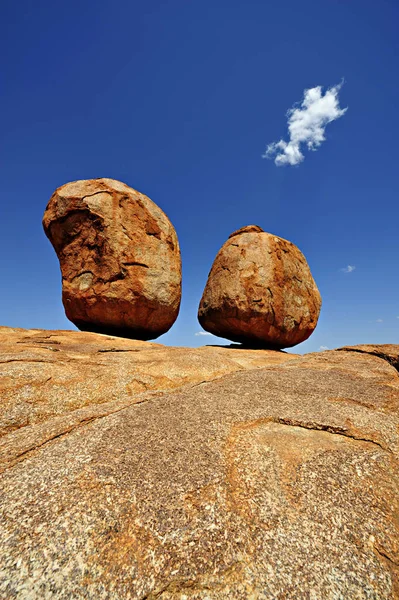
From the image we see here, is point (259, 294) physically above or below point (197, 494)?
above

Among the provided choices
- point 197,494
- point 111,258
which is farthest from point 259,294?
point 197,494

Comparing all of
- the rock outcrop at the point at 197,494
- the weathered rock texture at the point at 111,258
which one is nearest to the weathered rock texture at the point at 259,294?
the weathered rock texture at the point at 111,258

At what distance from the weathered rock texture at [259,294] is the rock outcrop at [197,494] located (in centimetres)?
682

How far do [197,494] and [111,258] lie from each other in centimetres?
877

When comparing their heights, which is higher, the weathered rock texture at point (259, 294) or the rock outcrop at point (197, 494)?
the weathered rock texture at point (259, 294)

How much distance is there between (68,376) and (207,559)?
4033 millimetres

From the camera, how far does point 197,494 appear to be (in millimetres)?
2729

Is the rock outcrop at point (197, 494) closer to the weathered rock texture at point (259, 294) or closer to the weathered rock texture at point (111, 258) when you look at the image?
the weathered rock texture at point (111, 258)

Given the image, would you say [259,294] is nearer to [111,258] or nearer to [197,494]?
[111,258]

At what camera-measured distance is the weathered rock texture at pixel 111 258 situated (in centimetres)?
1036

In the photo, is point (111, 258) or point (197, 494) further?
point (111, 258)

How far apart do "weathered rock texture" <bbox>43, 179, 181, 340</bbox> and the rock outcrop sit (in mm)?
5510

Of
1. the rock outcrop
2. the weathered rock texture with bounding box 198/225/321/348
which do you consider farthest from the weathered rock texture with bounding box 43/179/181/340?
the rock outcrop

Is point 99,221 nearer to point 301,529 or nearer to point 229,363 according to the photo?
point 229,363
